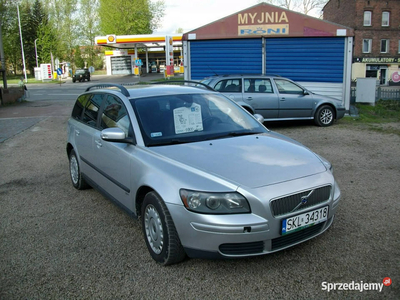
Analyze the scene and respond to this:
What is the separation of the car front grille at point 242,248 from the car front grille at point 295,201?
294 mm

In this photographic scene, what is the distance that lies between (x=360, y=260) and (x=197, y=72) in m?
12.1

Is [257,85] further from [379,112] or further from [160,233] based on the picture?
[160,233]

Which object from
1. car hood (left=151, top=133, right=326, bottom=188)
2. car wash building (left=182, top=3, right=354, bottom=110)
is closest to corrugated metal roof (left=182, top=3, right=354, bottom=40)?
car wash building (left=182, top=3, right=354, bottom=110)

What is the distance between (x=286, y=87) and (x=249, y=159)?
8.12 meters

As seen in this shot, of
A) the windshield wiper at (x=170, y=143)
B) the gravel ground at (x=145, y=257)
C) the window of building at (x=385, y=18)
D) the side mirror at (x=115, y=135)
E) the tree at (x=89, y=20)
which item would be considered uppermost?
the tree at (x=89, y=20)

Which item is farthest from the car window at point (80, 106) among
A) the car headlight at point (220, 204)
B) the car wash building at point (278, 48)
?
the car wash building at point (278, 48)


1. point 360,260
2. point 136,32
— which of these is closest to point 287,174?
point 360,260

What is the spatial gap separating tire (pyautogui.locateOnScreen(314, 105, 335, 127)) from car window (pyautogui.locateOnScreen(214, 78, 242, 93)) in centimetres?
252

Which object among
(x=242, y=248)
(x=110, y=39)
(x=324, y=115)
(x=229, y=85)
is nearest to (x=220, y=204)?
(x=242, y=248)

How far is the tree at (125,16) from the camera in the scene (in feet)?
190

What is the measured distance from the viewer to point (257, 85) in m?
11.1

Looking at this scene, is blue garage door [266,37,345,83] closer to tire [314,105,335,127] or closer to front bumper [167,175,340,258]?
tire [314,105,335,127]

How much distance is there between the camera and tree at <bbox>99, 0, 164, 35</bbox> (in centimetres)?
5800

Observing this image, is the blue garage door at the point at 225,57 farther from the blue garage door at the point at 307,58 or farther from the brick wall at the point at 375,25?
the brick wall at the point at 375,25
